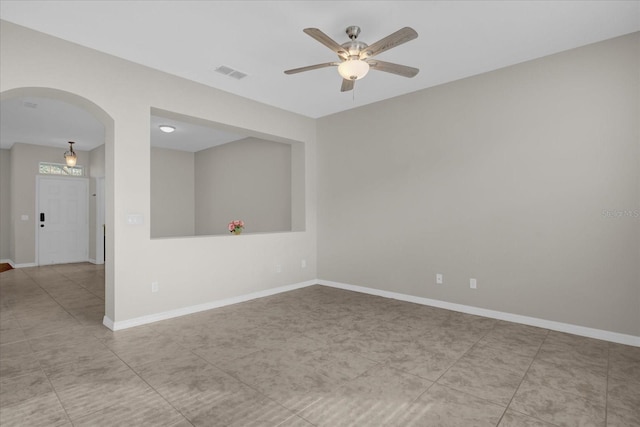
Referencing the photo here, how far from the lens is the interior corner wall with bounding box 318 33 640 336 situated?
10.4ft

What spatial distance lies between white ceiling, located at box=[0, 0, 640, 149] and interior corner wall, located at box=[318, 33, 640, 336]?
0.40 m

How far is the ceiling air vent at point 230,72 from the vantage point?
3.85 m

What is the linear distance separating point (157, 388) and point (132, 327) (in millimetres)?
1555

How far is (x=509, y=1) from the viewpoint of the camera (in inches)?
106

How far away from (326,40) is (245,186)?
4828 mm

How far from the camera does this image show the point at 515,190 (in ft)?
12.3

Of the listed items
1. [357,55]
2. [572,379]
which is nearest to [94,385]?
[357,55]

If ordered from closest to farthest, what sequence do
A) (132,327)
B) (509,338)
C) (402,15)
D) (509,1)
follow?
(509,1) < (402,15) < (509,338) < (132,327)

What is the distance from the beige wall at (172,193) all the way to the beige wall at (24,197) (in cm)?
256

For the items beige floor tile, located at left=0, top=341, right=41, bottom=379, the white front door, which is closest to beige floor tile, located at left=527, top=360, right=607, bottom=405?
beige floor tile, located at left=0, top=341, right=41, bottom=379

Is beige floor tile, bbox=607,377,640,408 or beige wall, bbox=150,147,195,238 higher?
beige wall, bbox=150,147,195,238

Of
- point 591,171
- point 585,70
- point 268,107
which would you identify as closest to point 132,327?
point 268,107

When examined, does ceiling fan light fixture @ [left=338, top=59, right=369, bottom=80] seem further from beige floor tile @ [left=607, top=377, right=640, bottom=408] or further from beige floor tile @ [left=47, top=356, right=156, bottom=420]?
beige floor tile @ [left=607, top=377, right=640, bottom=408]

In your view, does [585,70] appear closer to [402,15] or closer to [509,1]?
[509,1]
